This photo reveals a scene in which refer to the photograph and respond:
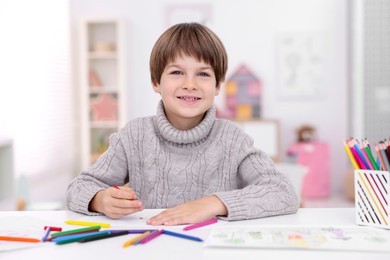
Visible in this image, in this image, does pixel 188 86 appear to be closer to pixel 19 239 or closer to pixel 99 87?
pixel 19 239

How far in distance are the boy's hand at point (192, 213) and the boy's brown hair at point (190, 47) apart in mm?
399

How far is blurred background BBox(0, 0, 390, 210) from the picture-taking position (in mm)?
4336

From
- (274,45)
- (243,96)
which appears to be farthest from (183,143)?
(274,45)

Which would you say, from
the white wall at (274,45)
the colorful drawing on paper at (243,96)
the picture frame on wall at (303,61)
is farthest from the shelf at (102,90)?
the picture frame on wall at (303,61)

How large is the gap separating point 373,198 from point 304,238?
0.60 ft

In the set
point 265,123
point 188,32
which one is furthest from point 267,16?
point 188,32

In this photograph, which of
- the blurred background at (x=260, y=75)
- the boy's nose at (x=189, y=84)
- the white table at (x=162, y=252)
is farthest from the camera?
the blurred background at (x=260, y=75)

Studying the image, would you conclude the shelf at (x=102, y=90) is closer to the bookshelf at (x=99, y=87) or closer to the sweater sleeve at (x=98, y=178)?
the bookshelf at (x=99, y=87)

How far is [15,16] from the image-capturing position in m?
3.57

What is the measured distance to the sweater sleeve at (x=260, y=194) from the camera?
0.97 meters

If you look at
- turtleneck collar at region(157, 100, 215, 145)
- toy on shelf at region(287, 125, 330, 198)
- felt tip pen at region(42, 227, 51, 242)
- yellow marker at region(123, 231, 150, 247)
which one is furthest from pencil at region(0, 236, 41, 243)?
toy on shelf at region(287, 125, 330, 198)

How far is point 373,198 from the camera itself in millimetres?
885

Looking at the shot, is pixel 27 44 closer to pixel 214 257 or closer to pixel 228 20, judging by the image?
pixel 228 20

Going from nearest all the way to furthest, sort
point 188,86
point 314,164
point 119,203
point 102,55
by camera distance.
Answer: point 119,203
point 188,86
point 314,164
point 102,55
